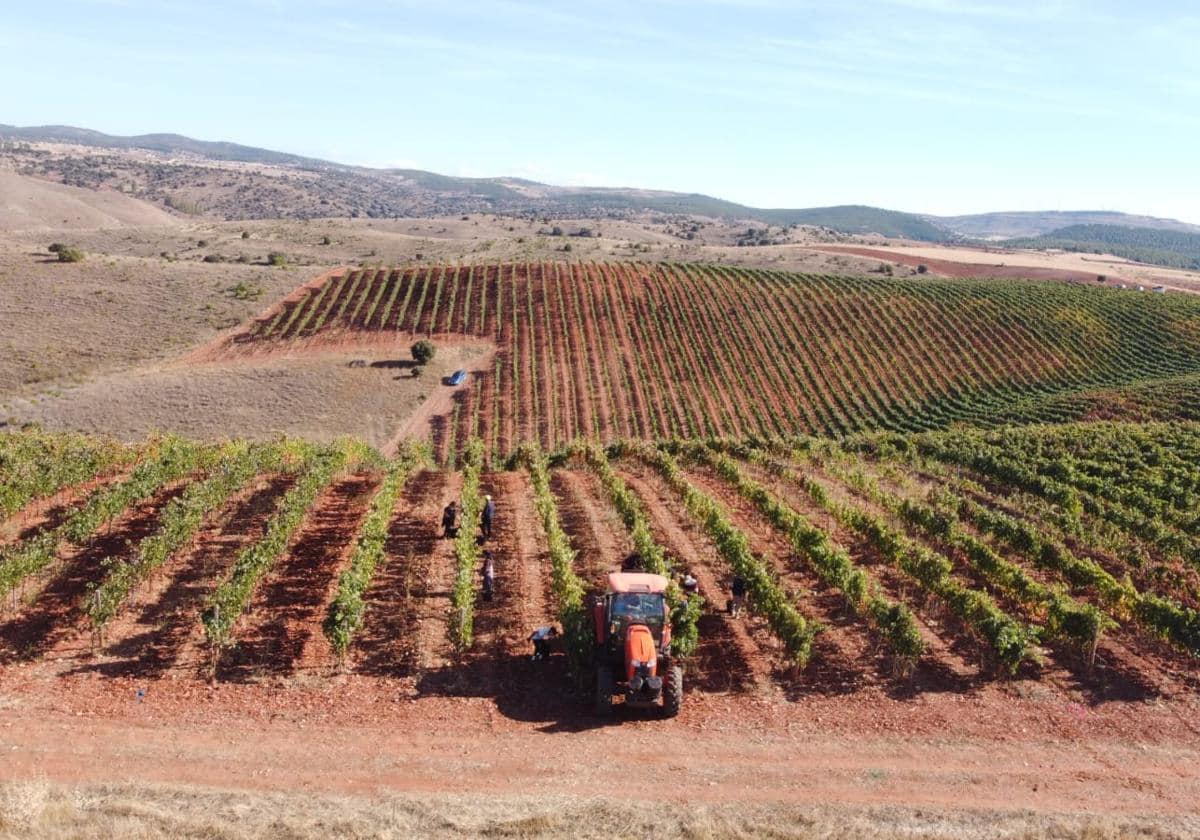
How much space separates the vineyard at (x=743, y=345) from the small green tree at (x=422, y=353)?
379cm

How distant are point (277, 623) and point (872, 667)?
1346 centimetres

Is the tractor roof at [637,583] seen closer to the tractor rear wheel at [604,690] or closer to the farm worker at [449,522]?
the tractor rear wheel at [604,690]

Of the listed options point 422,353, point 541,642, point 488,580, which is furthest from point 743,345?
point 541,642

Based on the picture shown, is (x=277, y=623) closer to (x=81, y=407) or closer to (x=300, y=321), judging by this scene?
(x=81, y=407)

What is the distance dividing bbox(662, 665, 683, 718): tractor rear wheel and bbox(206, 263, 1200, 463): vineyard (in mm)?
29659

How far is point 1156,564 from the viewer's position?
77.0ft

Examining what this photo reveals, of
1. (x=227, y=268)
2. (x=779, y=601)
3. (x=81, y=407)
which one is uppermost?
(x=227, y=268)

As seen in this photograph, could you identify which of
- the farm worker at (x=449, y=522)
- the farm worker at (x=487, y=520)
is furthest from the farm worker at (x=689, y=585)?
the farm worker at (x=449, y=522)

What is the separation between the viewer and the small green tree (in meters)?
56.3

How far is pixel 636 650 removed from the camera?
48.7 ft

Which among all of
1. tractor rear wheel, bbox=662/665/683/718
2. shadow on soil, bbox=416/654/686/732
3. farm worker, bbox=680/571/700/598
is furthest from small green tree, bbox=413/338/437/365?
tractor rear wheel, bbox=662/665/683/718

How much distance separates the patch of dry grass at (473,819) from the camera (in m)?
11.6

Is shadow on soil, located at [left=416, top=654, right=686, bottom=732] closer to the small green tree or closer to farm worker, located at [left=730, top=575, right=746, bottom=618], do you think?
farm worker, located at [left=730, top=575, right=746, bottom=618]

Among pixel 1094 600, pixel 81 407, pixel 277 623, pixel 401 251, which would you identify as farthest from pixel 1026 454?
pixel 401 251
